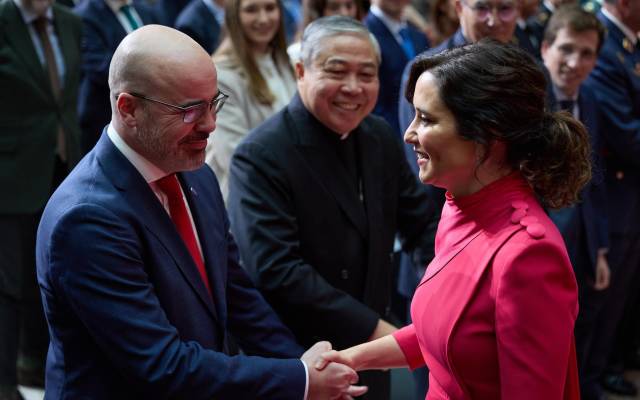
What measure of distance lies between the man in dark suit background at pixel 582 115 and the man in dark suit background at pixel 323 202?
1.26 meters

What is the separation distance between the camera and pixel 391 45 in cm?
461

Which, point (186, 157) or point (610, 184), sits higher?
point (186, 157)

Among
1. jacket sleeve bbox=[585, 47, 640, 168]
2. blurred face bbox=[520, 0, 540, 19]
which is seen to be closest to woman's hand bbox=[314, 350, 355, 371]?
jacket sleeve bbox=[585, 47, 640, 168]

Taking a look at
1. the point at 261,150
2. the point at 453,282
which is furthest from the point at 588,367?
the point at 453,282

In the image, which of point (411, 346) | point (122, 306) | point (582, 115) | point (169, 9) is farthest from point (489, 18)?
point (169, 9)

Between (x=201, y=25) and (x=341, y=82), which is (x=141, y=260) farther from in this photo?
(x=201, y=25)

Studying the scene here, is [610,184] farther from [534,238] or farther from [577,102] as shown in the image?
[534,238]

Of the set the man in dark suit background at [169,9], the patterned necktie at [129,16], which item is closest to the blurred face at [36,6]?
the patterned necktie at [129,16]

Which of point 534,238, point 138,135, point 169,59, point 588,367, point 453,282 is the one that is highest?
point 169,59

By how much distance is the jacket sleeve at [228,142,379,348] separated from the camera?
246 cm

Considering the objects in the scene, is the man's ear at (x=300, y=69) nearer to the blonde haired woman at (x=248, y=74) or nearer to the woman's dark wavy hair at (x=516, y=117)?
the woman's dark wavy hair at (x=516, y=117)

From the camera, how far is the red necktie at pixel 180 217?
2.03m

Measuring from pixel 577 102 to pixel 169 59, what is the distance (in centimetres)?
237

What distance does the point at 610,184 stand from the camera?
13.2 ft
